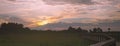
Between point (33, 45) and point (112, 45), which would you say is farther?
point (33, 45)

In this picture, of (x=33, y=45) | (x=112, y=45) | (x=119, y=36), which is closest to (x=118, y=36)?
(x=119, y=36)

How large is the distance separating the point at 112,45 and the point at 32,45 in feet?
37.6

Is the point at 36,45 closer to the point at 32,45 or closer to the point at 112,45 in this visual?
the point at 32,45

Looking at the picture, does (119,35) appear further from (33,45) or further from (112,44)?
(112,44)

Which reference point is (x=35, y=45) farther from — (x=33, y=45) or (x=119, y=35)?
(x=119, y=35)

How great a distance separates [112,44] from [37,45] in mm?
10929

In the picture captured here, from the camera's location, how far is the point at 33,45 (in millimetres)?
32656

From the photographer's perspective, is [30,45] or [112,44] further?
[30,45]

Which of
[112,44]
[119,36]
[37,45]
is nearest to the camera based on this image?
[112,44]

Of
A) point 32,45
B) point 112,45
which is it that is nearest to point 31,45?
point 32,45

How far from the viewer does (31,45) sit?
32.5 m

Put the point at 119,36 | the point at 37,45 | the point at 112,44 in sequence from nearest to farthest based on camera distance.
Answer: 1. the point at 112,44
2. the point at 37,45
3. the point at 119,36

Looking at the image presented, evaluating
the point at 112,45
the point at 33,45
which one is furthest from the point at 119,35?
the point at 112,45

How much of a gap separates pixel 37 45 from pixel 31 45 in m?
0.69
